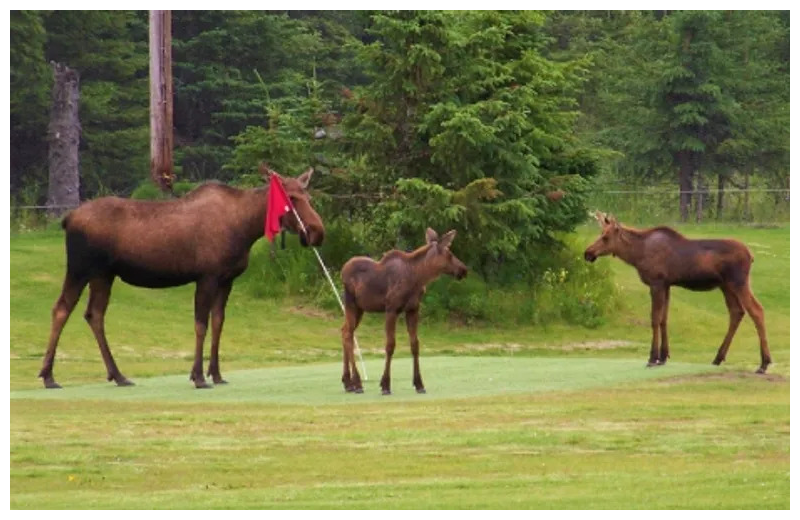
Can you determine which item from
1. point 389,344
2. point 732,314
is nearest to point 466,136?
point 732,314

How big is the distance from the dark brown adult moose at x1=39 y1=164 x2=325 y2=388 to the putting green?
70 centimetres

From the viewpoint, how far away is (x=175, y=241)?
24.2 meters

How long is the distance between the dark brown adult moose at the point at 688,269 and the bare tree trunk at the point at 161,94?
14.5 meters

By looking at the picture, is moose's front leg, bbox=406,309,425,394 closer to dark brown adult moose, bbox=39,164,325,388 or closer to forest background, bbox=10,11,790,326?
dark brown adult moose, bbox=39,164,325,388

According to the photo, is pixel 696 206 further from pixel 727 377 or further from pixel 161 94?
pixel 727 377

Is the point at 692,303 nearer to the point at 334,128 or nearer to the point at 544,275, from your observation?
the point at 544,275

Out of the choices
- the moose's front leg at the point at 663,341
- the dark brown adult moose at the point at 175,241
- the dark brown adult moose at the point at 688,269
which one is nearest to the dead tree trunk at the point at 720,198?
the dark brown adult moose at the point at 688,269

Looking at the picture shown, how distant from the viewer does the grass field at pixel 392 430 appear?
50.7ft

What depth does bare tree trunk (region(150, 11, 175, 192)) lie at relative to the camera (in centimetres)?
3947

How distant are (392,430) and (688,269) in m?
8.16

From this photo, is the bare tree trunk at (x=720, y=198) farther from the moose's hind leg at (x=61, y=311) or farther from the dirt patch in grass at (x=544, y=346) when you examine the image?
the moose's hind leg at (x=61, y=311)

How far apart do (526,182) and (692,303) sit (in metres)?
5.21

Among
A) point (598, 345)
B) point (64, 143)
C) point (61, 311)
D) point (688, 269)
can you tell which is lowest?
point (598, 345)
